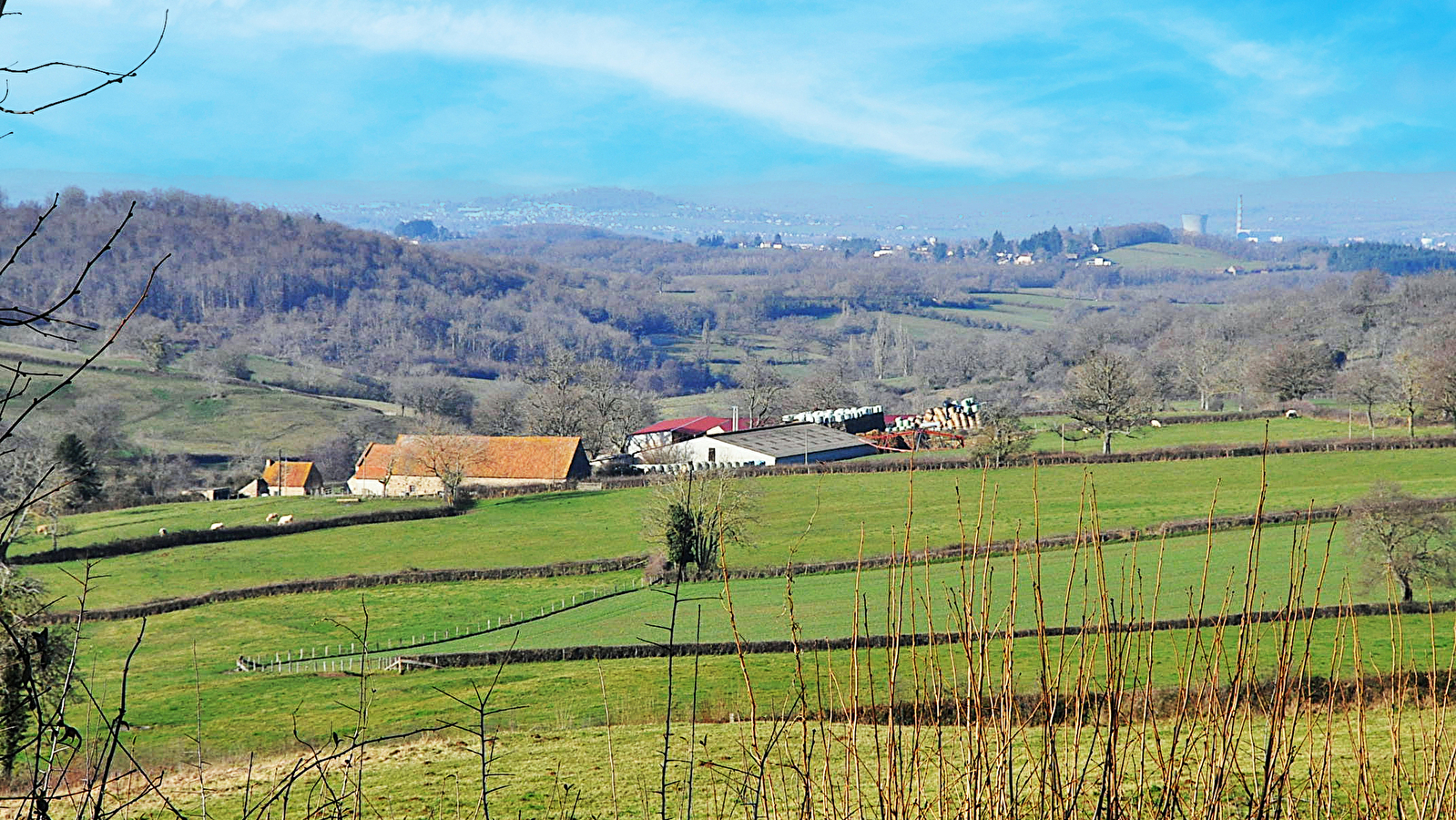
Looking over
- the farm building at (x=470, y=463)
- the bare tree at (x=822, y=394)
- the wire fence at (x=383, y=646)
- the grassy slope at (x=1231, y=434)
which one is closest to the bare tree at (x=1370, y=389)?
the grassy slope at (x=1231, y=434)

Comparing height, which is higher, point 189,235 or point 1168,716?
point 189,235

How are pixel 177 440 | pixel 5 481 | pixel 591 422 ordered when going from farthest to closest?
pixel 177 440, pixel 591 422, pixel 5 481

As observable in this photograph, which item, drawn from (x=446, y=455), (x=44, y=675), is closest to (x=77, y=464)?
(x=446, y=455)

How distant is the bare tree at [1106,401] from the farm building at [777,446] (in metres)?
10.7

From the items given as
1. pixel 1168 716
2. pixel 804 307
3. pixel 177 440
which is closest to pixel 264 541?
pixel 1168 716

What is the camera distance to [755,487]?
47.2 m

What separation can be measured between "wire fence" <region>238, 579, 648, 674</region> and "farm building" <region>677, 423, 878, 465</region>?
2089 centimetres

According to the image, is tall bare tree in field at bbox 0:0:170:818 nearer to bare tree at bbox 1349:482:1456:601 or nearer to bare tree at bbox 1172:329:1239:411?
bare tree at bbox 1349:482:1456:601

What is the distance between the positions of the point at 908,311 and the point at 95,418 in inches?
5365

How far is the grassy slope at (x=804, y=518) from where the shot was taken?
131 feet

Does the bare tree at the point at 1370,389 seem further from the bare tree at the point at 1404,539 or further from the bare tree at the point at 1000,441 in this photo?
the bare tree at the point at 1404,539

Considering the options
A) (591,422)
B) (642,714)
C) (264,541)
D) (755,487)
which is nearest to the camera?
(642,714)

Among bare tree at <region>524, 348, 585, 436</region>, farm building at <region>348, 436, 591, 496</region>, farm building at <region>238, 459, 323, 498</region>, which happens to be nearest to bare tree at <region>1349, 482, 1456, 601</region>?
farm building at <region>348, 436, 591, 496</region>

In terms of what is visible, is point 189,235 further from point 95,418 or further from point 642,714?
point 642,714
